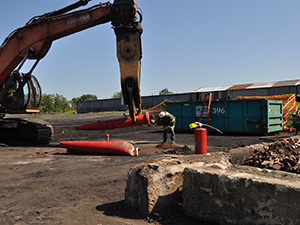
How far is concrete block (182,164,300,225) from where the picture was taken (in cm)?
272

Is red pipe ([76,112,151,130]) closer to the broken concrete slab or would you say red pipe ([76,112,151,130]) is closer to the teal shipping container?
the teal shipping container

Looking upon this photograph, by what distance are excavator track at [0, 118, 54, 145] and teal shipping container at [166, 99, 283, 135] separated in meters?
8.58

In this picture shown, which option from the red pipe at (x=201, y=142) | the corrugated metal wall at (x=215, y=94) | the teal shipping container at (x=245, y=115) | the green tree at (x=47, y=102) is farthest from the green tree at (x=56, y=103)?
the red pipe at (x=201, y=142)

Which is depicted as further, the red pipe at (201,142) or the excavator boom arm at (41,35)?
the excavator boom arm at (41,35)

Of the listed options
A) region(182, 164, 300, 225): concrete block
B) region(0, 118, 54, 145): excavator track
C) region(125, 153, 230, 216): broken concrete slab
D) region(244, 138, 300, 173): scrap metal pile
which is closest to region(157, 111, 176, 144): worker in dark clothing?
region(244, 138, 300, 173): scrap metal pile

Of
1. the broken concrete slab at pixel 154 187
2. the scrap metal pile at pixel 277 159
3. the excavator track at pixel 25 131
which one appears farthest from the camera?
the excavator track at pixel 25 131

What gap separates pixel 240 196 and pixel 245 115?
12.5 meters

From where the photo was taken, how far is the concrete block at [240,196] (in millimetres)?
2719

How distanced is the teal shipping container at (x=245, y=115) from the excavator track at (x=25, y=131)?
858 centimetres

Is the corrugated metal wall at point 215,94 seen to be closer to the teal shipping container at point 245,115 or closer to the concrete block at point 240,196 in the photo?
the teal shipping container at point 245,115

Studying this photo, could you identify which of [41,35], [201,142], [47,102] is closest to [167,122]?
[201,142]

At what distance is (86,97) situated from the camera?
12156 cm

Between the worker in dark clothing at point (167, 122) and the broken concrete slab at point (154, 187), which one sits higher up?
the worker in dark clothing at point (167, 122)

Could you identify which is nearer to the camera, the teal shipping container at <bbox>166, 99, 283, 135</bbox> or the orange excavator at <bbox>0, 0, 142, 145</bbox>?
the orange excavator at <bbox>0, 0, 142, 145</bbox>
